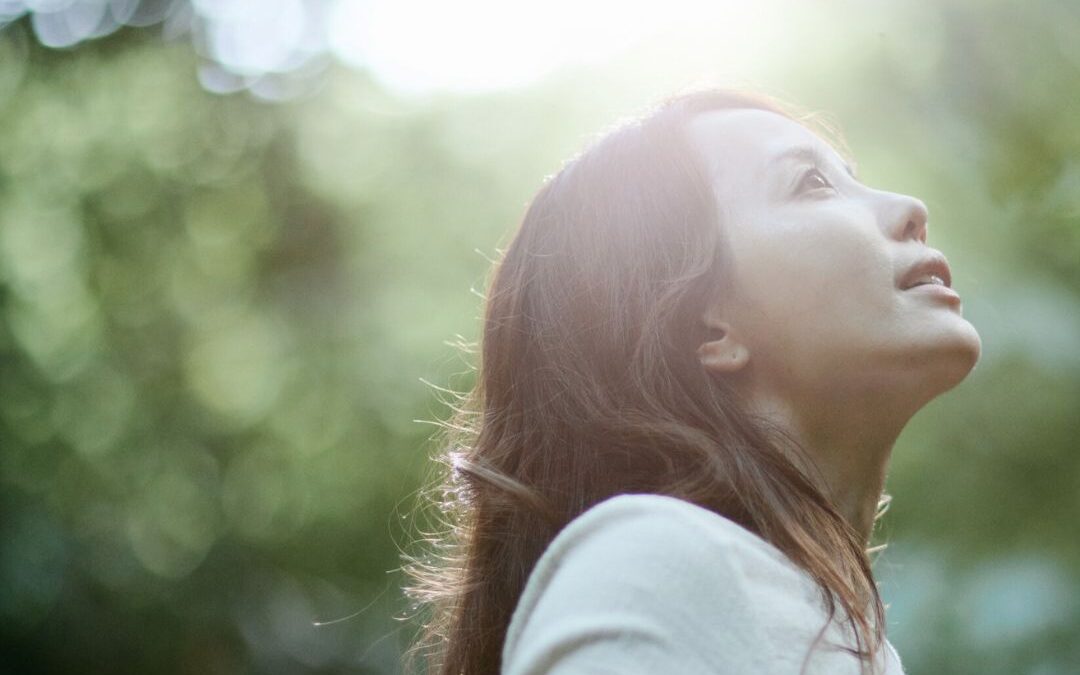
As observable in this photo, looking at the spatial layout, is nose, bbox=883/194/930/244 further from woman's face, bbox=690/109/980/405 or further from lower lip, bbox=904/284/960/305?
lower lip, bbox=904/284/960/305

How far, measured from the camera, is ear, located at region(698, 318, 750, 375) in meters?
1.95

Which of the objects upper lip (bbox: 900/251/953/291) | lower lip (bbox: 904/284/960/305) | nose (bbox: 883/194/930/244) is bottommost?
lower lip (bbox: 904/284/960/305)

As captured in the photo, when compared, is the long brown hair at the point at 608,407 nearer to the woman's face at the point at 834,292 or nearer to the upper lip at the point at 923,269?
the woman's face at the point at 834,292

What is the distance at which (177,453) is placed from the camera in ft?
27.1

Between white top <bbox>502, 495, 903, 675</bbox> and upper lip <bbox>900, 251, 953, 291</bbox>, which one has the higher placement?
upper lip <bbox>900, 251, 953, 291</bbox>

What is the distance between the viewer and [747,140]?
213cm

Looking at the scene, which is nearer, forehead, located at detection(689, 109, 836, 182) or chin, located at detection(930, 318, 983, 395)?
chin, located at detection(930, 318, 983, 395)

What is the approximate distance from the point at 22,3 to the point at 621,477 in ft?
27.1

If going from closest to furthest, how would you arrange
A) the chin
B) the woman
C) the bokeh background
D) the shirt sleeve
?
the shirt sleeve, the woman, the chin, the bokeh background

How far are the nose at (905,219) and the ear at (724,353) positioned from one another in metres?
0.32

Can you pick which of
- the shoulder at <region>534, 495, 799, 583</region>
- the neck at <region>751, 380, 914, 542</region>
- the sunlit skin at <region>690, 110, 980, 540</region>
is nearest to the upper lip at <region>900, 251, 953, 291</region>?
the sunlit skin at <region>690, 110, 980, 540</region>

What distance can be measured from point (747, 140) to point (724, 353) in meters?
0.43

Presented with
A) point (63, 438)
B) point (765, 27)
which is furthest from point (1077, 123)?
point (63, 438)

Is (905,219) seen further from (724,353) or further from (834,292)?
(724,353)
